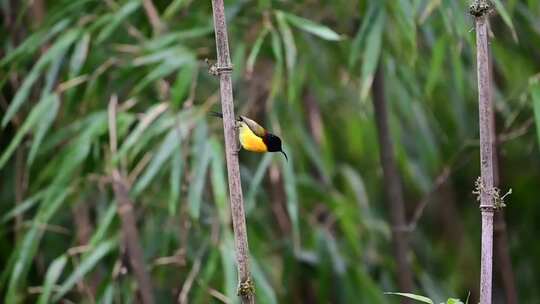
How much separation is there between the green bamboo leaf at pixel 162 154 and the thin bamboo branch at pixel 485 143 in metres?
1.03

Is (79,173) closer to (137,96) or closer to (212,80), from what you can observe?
(137,96)

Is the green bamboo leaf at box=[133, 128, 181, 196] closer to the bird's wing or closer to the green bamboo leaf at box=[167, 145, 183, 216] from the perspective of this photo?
the green bamboo leaf at box=[167, 145, 183, 216]

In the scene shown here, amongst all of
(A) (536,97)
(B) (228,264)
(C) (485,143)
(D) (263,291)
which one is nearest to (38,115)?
(B) (228,264)

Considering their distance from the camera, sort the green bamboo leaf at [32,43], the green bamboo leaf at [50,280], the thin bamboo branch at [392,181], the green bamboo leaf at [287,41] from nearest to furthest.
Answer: the green bamboo leaf at [287,41]
the green bamboo leaf at [50,280]
the green bamboo leaf at [32,43]
the thin bamboo branch at [392,181]

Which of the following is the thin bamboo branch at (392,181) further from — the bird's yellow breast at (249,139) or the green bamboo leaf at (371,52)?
the bird's yellow breast at (249,139)

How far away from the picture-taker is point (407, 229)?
222 cm

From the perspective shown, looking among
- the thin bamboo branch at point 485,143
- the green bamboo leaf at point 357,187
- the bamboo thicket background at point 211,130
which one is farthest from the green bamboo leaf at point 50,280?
the thin bamboo branch at point 485,143

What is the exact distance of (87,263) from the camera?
82.4 inches

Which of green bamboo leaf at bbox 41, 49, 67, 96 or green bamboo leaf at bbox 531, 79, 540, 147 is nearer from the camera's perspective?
green bamboo leaf at bbox 531, 79, 540, 147

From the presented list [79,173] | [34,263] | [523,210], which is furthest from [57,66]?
[523,210]

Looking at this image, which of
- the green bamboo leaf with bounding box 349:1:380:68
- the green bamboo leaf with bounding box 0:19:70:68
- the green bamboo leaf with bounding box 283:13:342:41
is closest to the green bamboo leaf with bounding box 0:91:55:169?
the green bamboo leaf with bounding box 0:19:70:68

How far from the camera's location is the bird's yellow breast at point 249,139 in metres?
1.17

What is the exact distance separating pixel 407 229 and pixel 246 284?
3.83 ft

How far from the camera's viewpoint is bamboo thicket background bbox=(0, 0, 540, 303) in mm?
2045
